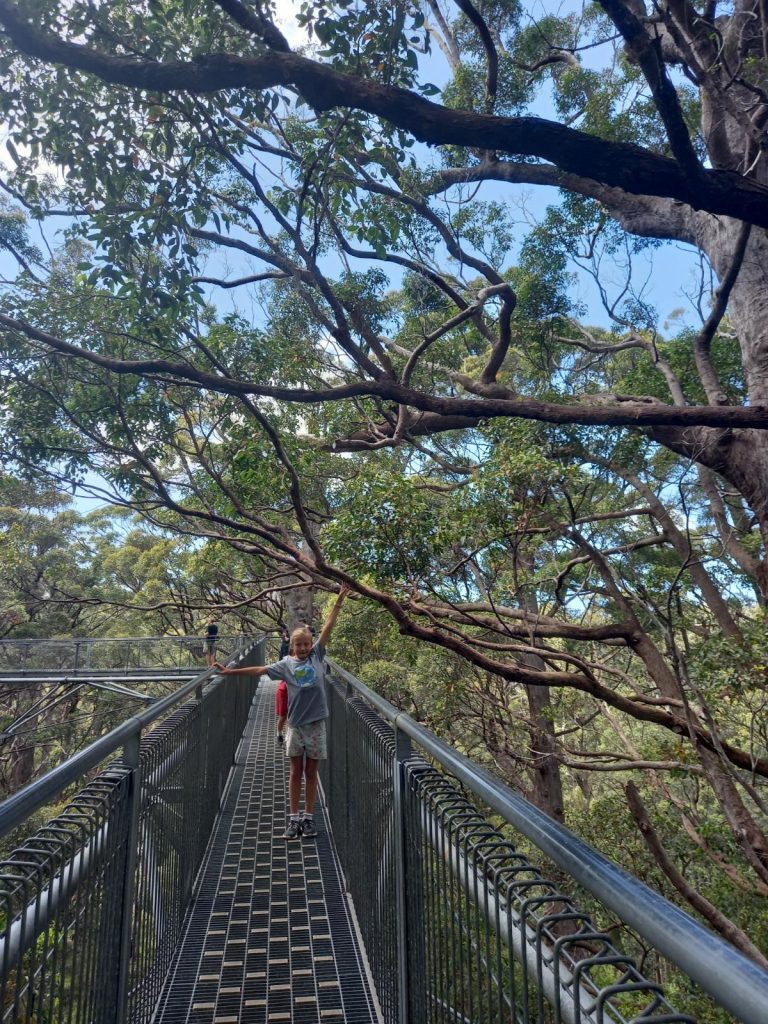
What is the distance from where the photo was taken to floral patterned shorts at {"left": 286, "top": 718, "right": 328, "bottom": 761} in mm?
4875

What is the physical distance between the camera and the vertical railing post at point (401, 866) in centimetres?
240

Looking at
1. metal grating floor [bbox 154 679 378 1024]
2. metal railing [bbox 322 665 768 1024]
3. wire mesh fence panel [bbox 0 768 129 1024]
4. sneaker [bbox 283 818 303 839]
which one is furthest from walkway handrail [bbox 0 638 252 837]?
sneaker [bbox 283 818 303 839]

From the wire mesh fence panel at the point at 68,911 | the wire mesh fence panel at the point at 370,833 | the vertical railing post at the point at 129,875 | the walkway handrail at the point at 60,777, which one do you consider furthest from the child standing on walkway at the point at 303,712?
the wire mesh fence panel at the point at 68,911

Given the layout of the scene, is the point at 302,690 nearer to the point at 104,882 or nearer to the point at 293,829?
the point at 293,829

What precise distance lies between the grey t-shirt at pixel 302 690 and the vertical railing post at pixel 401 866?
225 centimetres

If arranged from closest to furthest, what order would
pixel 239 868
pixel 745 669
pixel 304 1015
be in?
pixel 304 1015
pixel 239 868
pixel 745 669

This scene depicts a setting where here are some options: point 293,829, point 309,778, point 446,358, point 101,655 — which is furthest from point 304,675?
point 101,655

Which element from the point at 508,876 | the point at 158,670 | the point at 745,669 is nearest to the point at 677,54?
the point at 745,669

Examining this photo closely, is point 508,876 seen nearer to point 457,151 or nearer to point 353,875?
point 353,875

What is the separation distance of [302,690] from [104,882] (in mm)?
2713

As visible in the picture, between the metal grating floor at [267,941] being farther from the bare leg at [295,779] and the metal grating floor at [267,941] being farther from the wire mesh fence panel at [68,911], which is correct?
the wire mesh fence panel at [68,911]

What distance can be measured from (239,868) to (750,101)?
32.6 ft

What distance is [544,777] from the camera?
41.2 feet

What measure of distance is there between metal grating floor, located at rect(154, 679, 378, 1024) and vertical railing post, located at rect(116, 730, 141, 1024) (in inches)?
28.4
